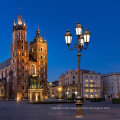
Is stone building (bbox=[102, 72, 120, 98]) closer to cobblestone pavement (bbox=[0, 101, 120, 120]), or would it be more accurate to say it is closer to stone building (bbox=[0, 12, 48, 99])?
stone building (bbox=[0, 12, 48, 99])

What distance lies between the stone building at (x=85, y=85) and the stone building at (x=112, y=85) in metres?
8.48

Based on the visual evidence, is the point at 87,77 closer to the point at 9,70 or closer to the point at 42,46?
the point at 42,46

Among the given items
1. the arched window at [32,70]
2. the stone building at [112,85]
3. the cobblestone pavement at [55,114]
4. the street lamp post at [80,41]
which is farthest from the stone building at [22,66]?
the street lamp post at [80,41]

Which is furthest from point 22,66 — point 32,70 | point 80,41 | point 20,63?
point 80,41

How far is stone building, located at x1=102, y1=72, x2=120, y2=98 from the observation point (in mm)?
114500

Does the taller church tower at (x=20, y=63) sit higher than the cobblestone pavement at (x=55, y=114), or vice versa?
the taller church tower at (x=20, y=63)

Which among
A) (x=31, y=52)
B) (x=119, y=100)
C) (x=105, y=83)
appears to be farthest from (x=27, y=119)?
(x=105, y=83)

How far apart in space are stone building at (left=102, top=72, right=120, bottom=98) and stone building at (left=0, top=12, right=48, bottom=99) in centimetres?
3604

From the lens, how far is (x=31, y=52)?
4508 inches

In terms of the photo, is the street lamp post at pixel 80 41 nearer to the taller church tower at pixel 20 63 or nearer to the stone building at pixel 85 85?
the taller church tower at pixel 20 63

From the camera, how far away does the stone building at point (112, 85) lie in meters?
114

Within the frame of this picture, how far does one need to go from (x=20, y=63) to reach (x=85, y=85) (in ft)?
110

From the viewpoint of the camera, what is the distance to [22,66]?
101 metres

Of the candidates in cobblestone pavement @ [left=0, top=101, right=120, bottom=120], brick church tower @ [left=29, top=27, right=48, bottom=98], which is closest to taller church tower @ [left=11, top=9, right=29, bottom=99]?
brick church tower @ [left=29, top=27, right=48, bottom=98]
